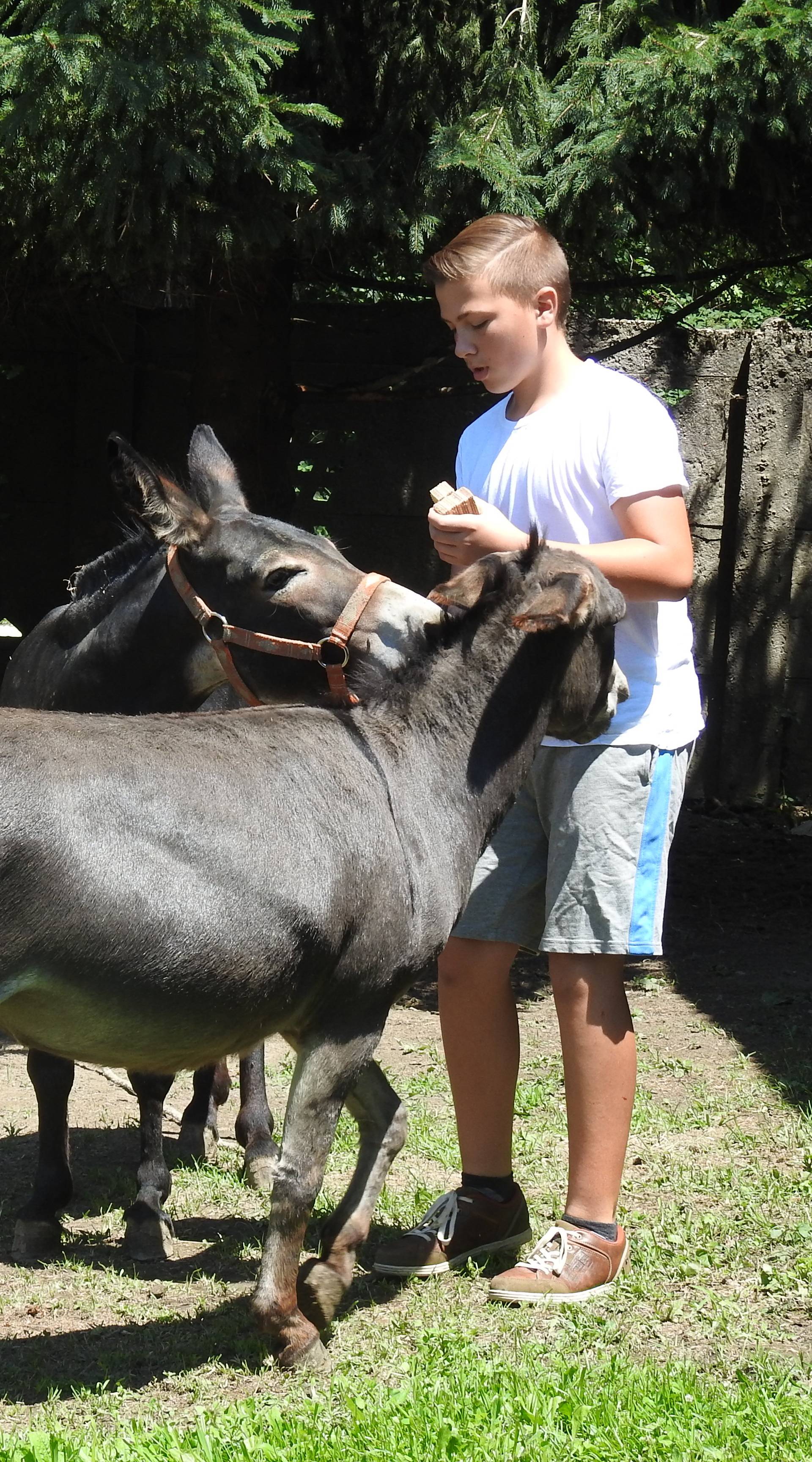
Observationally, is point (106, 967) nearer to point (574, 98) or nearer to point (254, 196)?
point (254, 196)

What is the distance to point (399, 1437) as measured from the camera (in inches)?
106

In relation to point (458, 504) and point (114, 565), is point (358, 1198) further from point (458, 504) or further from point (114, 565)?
point (114, 565)

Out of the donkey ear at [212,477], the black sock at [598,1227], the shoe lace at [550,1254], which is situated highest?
the donkey ear at [212,477]

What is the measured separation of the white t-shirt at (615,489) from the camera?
337cm

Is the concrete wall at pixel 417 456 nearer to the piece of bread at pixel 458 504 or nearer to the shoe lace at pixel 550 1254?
the piece of bread at pixel 458 504

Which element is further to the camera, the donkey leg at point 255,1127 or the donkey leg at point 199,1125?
the donkey leg at point 199,1125

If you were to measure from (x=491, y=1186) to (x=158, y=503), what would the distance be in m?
2.14

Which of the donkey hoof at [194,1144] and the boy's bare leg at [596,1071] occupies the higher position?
the boy's bare leg at [596,1071]

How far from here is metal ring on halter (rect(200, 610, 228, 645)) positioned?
382 cm

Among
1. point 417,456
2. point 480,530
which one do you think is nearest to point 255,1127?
point 480,530

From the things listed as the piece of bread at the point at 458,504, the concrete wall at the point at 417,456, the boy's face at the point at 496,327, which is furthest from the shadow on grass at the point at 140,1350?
the concrete wall at the point at 417,456

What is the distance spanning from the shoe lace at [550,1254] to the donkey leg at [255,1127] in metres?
1.15

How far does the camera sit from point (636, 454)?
11.0 feet

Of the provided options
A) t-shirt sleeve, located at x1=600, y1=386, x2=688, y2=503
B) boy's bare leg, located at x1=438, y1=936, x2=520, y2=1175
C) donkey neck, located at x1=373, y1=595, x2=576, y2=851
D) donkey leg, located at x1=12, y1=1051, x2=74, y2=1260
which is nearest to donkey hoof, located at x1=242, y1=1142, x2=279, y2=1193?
donkey leg, located at x1=12, y1=1051, x2=74, y2=1260
